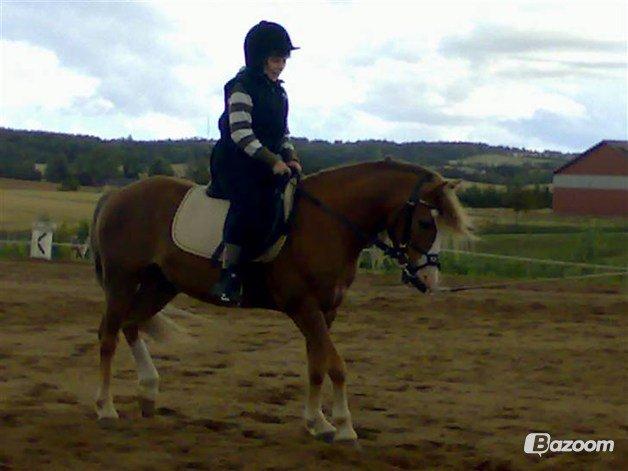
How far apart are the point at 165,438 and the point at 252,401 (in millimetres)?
1598

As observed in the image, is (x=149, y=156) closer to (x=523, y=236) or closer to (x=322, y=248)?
(x=523, y=236)

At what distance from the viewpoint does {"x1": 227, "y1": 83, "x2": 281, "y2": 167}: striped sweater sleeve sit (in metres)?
6.69

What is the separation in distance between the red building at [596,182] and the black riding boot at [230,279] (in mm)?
35954

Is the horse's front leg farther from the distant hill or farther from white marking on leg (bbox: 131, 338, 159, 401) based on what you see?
the distant hill

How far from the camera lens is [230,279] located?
22.5 ft

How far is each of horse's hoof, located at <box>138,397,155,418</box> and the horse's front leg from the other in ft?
3.99

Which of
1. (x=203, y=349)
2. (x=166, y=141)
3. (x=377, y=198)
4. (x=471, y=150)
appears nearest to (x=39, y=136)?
(x=166, y=141)

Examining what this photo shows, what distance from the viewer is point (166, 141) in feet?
192

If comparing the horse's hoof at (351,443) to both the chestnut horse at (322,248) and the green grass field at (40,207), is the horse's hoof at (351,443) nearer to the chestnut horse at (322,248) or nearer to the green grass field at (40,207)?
the chestnut horse at (322,248)

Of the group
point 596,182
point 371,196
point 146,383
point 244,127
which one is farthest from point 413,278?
point 596,182

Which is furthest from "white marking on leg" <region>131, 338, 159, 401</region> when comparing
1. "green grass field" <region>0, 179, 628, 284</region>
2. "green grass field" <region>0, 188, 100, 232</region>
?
"green grass field" <region>0, 188, 100, 232</region>

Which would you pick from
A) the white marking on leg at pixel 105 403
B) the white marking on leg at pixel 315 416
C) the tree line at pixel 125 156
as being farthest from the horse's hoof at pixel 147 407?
the tree line at pixel 125 156

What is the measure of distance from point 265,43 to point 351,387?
3081mm

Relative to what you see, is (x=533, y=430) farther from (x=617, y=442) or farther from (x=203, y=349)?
(x=203, y=349)
